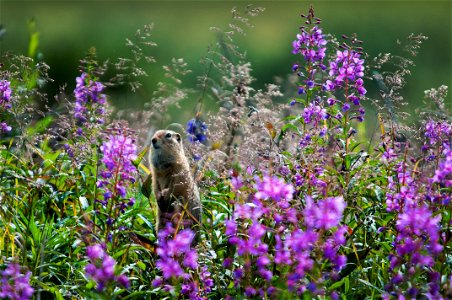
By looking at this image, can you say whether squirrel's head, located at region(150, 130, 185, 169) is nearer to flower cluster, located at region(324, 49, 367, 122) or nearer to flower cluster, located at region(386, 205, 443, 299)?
flower cluster, located at region(324, 49, 367, 122)

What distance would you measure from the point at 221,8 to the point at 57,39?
5.37 meters

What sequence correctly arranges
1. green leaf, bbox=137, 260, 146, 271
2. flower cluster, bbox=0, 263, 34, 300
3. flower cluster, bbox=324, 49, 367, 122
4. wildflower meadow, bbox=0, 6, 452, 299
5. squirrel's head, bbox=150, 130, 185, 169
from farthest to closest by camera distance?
squirrel's head, bbox=150, 130, 185, 169 < flower cluster, bbox=324, 49, 367, 122 < green leaf, bbox=137, 260, 146, 271 < wildflower meadow, bbox=0, 6, 452, 299 < flower cluster, bbox=0, 263, 34, 300

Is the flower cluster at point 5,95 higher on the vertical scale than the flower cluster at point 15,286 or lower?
higher

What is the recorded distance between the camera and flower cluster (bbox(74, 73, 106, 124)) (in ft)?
19.6

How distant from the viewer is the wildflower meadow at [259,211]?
373cm

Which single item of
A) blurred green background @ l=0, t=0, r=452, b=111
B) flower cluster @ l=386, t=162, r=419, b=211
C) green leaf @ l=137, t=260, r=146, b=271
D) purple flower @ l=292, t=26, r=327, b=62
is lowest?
blurred green background @ l=0, t=0, r=452, b=111

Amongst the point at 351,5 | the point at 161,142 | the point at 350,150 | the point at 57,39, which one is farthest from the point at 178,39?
the point at 350,150

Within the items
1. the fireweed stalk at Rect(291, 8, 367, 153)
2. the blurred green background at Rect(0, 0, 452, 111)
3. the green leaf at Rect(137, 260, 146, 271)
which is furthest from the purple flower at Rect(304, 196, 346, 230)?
the blurred green background at Rect(0, 0, 452, 111)

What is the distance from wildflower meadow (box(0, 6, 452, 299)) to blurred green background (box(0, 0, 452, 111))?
23.9 feet

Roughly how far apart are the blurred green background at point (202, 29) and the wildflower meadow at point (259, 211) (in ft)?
23.9

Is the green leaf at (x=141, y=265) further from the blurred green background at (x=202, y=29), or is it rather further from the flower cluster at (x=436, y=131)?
the blurred green background at (x=202, y=29)

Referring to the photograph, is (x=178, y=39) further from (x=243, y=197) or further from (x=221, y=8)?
(x=243, y=197)

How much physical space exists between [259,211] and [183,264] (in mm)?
573

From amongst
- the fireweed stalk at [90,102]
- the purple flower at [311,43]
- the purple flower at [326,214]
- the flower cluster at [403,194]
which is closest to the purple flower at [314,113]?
the purple flower at [311,43]
